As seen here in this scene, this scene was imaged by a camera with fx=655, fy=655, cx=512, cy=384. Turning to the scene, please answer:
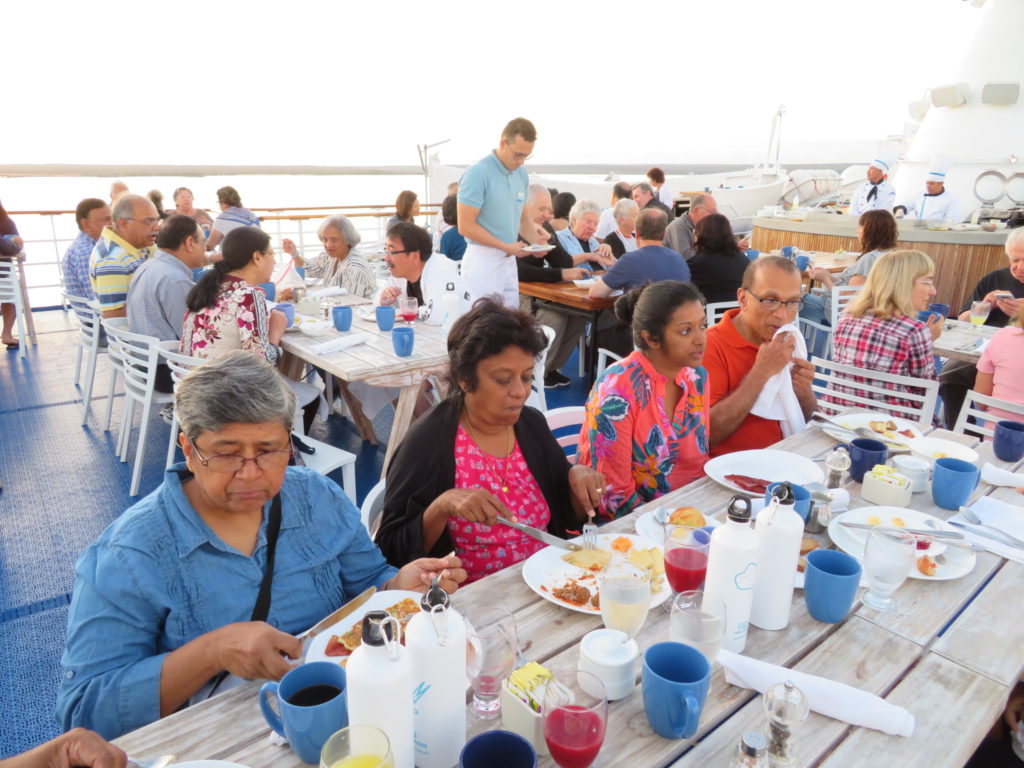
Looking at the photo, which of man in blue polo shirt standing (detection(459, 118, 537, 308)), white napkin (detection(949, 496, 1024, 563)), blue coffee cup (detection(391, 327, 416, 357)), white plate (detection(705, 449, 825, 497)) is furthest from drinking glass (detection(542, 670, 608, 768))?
man in blue polo shirt standing (detection(459, 118, 537, 308))

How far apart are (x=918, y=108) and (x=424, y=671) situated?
1415 centimetres

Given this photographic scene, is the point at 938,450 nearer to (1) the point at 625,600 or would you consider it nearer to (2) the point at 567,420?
(2) the point at 567,420

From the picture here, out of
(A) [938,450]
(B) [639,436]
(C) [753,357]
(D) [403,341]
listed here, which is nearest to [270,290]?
(D) [403,341]

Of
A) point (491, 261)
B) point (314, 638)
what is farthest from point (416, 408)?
point (314, 638)

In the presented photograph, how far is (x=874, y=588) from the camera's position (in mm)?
1401

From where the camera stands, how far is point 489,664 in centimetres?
109

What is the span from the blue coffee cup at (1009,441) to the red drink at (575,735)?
1.94 m

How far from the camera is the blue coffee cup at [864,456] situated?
77.4 inches

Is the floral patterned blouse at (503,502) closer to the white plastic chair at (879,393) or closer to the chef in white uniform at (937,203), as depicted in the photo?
the white plastic chair at (879,393)

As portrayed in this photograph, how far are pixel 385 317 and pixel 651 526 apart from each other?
2450mm

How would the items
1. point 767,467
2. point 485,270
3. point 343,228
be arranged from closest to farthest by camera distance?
1. point 767,467
2. point 485,270
3. point 343,228

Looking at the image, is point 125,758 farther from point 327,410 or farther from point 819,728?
point 327,410

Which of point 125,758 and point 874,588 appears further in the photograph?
point 874,588

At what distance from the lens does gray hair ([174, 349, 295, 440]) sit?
4.21 ft
